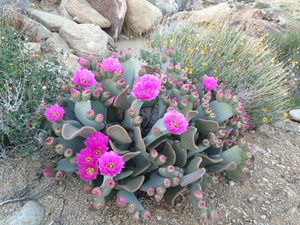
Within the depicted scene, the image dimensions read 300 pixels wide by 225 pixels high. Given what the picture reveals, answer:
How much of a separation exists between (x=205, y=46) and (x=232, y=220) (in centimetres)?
313

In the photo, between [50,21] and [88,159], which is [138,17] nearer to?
[50,21]

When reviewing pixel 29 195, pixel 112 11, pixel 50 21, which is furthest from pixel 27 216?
pixel 112 11

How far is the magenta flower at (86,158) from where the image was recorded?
5.88 ft

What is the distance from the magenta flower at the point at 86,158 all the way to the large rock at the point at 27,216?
53 centimetres

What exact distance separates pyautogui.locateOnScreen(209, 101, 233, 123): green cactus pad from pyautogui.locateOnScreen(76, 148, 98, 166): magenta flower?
118 cm

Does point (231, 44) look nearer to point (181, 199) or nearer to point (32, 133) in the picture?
point (181, 199)

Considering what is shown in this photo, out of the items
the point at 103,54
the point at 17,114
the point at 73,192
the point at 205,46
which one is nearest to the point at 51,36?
the point at 103,54

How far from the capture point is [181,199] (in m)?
2.24

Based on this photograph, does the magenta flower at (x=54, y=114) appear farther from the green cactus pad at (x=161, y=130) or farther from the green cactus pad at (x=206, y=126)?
the green cactus pad at (x=206, y=126)

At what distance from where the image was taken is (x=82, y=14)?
6293 millimetres

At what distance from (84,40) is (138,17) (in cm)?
257

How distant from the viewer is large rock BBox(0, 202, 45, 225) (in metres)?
1.81

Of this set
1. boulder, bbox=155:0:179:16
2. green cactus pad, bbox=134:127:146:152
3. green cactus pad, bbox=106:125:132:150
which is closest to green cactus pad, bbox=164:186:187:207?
green cactus pad, bbox=134:127:146:152

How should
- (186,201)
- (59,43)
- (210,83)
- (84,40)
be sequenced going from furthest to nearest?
1. (84,40)
2. (59,43)
3. (210,83)
4. (186,201)
